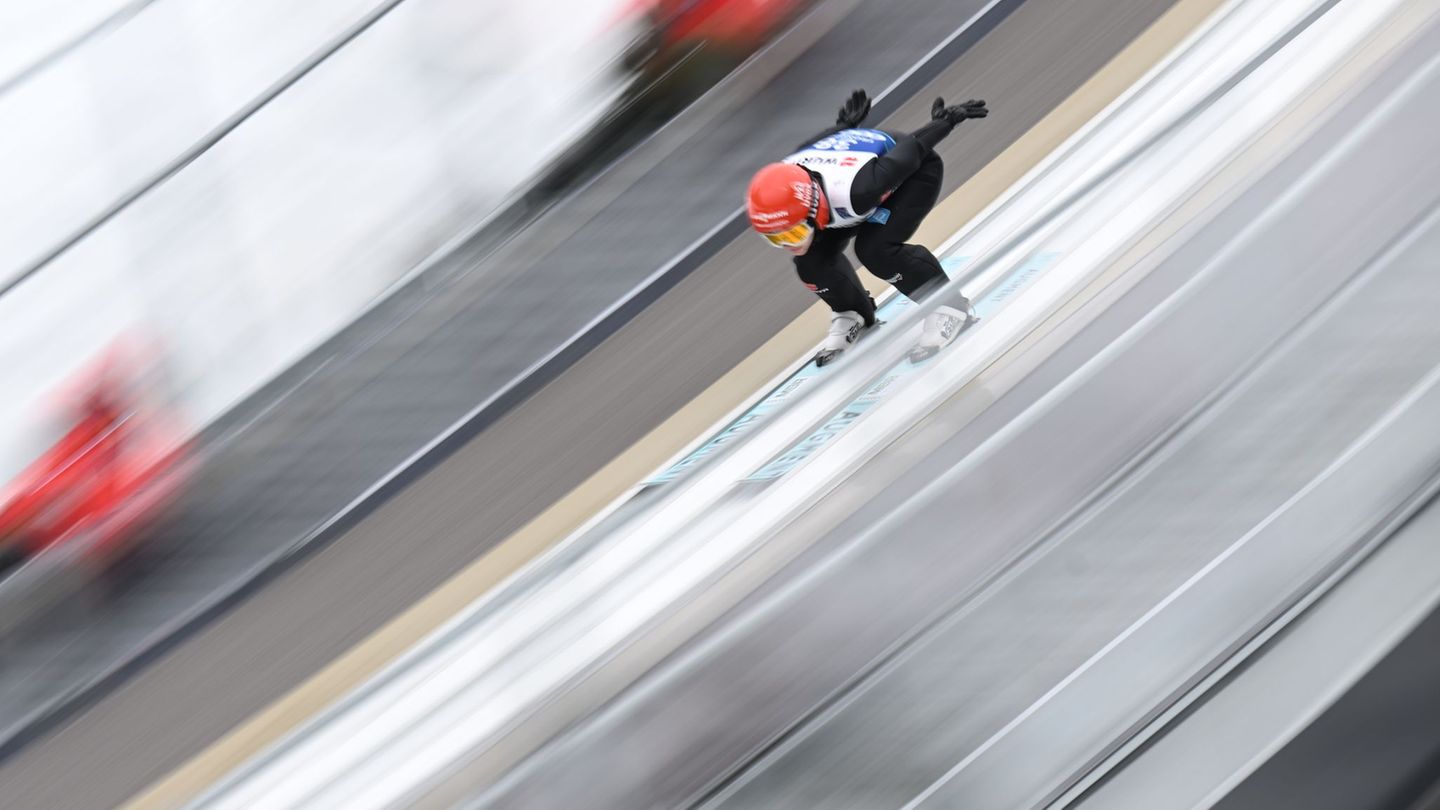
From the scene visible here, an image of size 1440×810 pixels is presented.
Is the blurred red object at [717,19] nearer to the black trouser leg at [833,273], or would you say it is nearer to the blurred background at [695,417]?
the blurred background at [695,417]

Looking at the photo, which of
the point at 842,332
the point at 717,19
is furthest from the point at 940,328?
the point at 717,19

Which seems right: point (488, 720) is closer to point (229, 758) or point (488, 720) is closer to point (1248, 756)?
point (1248, 756)

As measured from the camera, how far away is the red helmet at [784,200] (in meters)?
4.00

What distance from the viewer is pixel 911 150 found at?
414 cm

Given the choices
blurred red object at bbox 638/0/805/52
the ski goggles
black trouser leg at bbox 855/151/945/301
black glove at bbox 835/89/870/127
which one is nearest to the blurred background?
blurred red object at bbox 638/0/805/52

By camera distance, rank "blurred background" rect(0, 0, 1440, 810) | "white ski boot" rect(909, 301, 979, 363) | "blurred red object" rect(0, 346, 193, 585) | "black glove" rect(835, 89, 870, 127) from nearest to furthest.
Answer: "blurred background" rect(0, 0, 1440, 810) < "white ski boot" rect(909, 301, 979, 363) < "black glove" rect(835, 89, 870, 127) < "blurred red object" rect(0, 346, 193, 585)

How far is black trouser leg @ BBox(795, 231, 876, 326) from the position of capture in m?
4.30

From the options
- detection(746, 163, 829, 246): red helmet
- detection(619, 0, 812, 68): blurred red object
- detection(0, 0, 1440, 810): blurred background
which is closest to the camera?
detection(0, 0, 1440, 810): blurred background

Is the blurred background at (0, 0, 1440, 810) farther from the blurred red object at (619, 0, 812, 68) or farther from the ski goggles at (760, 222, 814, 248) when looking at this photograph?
the ski goggles at (760, 222, 814, 248)

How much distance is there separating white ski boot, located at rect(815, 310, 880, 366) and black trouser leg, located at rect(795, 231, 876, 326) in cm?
5

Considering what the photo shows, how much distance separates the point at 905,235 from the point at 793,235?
1.21 feet

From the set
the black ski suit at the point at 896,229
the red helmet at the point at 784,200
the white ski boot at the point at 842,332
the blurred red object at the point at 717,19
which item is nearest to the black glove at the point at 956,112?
the black ski suit at the point at 896,229

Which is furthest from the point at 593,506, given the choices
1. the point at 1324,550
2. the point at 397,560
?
the point at 1324,550

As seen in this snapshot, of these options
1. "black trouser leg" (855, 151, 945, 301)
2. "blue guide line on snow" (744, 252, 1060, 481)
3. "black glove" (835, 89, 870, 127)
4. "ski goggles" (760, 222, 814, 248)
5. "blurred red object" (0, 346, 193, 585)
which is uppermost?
"blurred red object" (0, 346, 193, 585)
